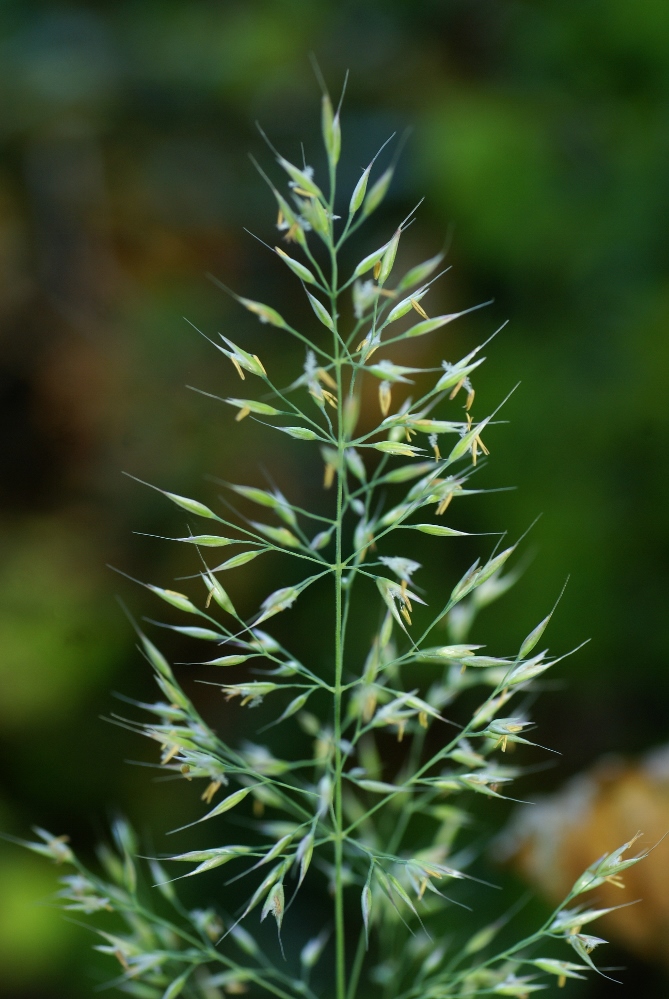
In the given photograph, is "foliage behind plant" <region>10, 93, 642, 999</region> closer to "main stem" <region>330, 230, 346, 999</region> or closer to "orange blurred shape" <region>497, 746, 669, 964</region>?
"main stem" <region>330, 230, 346, 999</region>

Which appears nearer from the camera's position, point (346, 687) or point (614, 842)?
point (346, 687)

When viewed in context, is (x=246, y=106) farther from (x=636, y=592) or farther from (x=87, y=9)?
(x=636, y=592)

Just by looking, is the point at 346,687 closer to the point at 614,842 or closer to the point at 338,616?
the point at 338,616

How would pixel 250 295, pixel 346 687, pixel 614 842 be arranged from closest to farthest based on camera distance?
pixel 346 687 < pixel 614 842 < pixel 250 295

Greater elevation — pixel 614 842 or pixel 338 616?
pixel 338 616

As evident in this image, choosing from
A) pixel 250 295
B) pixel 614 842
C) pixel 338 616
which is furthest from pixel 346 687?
pixel 250 295

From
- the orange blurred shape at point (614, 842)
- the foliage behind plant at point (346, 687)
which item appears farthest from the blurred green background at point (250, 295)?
the foliage behind plant at point (346, 687)

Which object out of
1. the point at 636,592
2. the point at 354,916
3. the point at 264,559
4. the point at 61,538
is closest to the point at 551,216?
the point at 636,592
